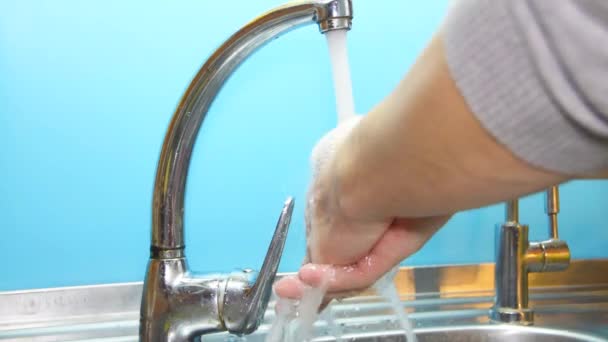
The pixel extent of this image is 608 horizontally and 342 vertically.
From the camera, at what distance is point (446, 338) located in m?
0.67

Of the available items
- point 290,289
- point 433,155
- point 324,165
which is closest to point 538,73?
point 433,155

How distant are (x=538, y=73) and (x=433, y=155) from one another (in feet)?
0.18

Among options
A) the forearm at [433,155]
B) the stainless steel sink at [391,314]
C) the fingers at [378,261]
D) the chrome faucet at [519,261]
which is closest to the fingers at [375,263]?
the fingers at [378,261]

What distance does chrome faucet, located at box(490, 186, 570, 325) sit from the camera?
27.5 inches

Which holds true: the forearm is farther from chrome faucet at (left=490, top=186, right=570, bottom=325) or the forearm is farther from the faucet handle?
chrome faucet at (left=490, top=186, right=570, bottom=325)

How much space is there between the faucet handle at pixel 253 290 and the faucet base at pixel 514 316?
354mm

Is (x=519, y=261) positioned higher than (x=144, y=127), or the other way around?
(x=144, y=127)

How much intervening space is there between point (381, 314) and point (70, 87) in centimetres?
52

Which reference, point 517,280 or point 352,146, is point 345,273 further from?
point 517,280

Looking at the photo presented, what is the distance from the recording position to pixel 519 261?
70 cm

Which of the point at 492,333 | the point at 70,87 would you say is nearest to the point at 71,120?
the point at 70,87

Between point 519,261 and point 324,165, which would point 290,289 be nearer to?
point 324,165

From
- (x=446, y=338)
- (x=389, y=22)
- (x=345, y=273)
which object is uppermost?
(x=389, y=22)

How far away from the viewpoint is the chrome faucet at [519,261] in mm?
698
